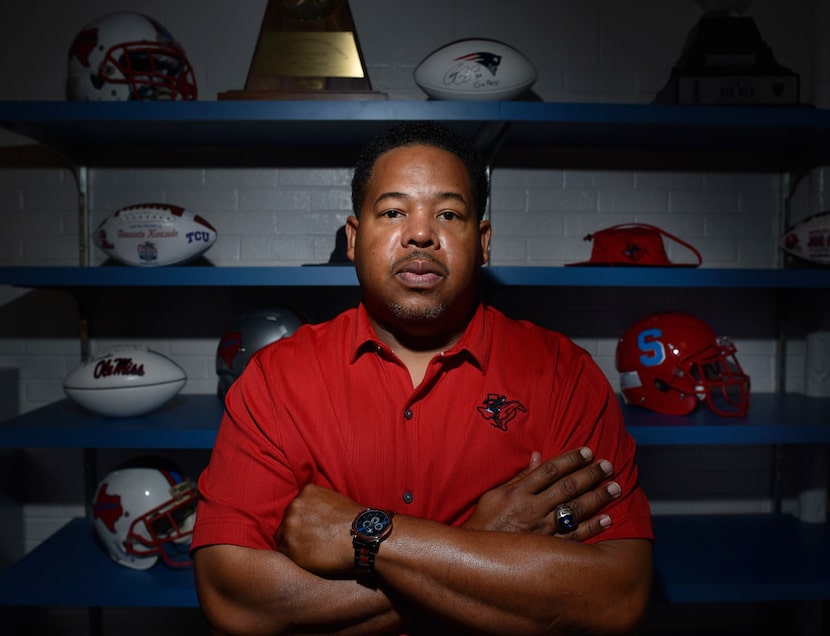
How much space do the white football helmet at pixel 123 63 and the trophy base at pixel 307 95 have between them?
0.66ft

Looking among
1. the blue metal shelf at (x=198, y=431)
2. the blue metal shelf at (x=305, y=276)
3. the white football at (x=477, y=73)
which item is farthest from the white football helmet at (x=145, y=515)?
the white football at (x=477, y=73)

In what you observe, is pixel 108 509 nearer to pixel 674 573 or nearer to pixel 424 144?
pixel 424 144

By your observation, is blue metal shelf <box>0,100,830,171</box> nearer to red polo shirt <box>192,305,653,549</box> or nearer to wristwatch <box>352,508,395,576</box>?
red polo shirt <box>192,305,653,549</box>

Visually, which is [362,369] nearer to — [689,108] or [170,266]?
[170,266]

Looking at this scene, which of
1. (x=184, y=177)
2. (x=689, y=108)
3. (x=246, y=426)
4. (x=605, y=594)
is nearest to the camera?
(x=605, y=594)

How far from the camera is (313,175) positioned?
2.41 m

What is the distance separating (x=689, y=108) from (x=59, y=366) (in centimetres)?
233

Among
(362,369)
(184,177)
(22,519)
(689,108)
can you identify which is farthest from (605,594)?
(22,519)

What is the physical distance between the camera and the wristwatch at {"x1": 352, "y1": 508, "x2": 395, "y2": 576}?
1089mm

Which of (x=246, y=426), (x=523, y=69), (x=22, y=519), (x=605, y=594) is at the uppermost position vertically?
(x=523, y=69)

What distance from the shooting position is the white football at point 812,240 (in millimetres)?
2025

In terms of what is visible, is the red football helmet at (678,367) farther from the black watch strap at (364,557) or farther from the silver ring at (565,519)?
the black watch strap at (364,557)

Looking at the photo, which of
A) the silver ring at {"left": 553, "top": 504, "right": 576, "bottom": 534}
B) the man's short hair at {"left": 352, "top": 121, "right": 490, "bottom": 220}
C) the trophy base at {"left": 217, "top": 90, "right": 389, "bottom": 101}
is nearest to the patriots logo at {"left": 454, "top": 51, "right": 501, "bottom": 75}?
the trophy base at {"left": 217, "top": 90, "right": 389, "bottom": 101}

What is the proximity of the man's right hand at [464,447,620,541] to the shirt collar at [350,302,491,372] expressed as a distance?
0.81 feet
